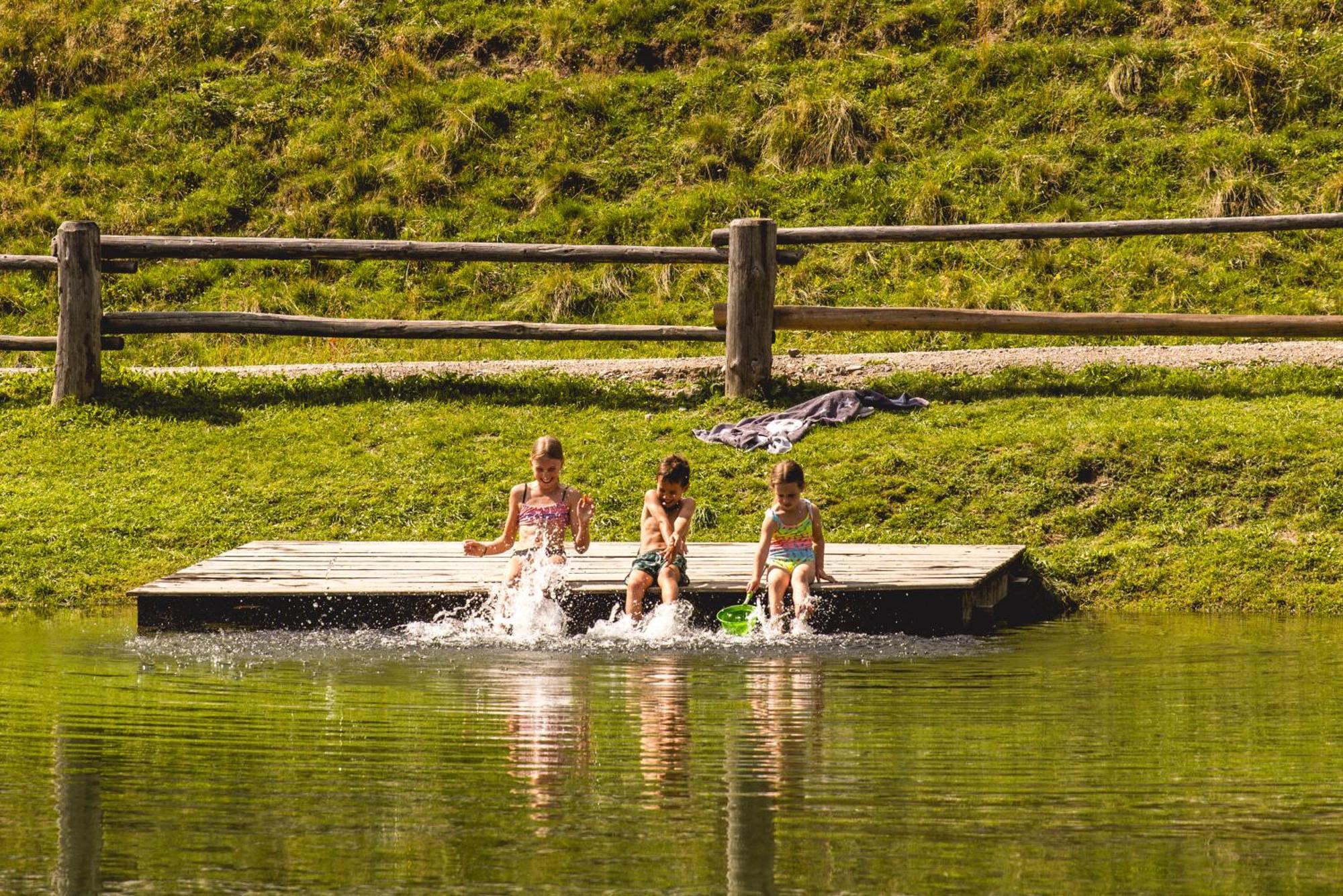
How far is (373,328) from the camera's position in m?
16.1

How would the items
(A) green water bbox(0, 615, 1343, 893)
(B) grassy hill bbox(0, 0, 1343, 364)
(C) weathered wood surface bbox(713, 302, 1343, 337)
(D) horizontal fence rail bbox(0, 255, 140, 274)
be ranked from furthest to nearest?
(B) grassy hill bbox(0, 0, 1343, 364), (D) horizontal fence rail bbox(0, 255, 140, 274), (C) weathered wood surface bbox(713, 302, 1343, 337), (A) green water bbox(0, 615, 1343, 893)

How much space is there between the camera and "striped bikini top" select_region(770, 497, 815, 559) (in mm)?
9906

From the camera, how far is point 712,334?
607 inches

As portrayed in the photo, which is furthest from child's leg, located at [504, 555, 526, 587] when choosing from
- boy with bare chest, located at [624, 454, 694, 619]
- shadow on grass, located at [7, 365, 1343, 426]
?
shadow on grass, located at [7, 365, 1343, 426]

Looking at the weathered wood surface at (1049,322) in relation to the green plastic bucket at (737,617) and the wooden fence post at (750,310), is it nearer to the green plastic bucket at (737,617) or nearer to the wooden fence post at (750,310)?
the wooden fence post at (750,310)

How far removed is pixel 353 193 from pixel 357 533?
12.2m

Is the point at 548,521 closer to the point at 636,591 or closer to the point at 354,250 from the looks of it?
the point at 636,591

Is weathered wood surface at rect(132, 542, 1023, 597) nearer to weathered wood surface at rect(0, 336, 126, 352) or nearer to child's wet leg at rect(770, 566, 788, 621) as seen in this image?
child's wet leg at rect(770, 566, 788, 621)

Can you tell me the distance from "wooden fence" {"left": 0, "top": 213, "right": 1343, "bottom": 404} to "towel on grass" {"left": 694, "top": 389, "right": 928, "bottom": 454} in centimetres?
74

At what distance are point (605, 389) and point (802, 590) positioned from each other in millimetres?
6294

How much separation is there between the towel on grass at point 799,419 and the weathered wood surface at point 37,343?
5316 millimetres

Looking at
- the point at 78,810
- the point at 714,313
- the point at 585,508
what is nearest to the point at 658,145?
the point at 714,313

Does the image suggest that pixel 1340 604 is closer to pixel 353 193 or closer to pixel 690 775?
pixel 690 775

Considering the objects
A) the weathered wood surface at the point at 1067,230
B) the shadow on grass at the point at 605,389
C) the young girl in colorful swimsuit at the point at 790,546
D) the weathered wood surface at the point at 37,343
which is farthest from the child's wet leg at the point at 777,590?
the weathered wood surface at the point at 37,343
